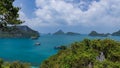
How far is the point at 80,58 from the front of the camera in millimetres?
25953

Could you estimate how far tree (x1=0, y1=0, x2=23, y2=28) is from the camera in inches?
692

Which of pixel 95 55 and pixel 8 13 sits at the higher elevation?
pixel 8 13

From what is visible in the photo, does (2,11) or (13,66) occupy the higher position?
(2,11)

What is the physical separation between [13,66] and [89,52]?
605 inches

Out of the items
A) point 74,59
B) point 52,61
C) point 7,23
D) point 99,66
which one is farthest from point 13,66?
point 7,23

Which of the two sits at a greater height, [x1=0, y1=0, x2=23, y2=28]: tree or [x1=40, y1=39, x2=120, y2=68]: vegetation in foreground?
[x1=0, y1=0, x2=23, y2=28]: tree

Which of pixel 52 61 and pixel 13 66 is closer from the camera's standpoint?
pixel 13 66

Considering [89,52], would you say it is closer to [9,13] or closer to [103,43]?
[103,43]

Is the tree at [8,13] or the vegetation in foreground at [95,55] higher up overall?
the tree at [8,13]

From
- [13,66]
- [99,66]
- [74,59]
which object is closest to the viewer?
[99,66]

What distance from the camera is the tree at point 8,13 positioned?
17575 millimetres

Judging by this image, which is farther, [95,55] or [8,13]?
[95,55]

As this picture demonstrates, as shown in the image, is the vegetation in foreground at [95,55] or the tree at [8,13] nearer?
the tree at [8,13]

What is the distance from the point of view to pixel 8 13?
17953mm
